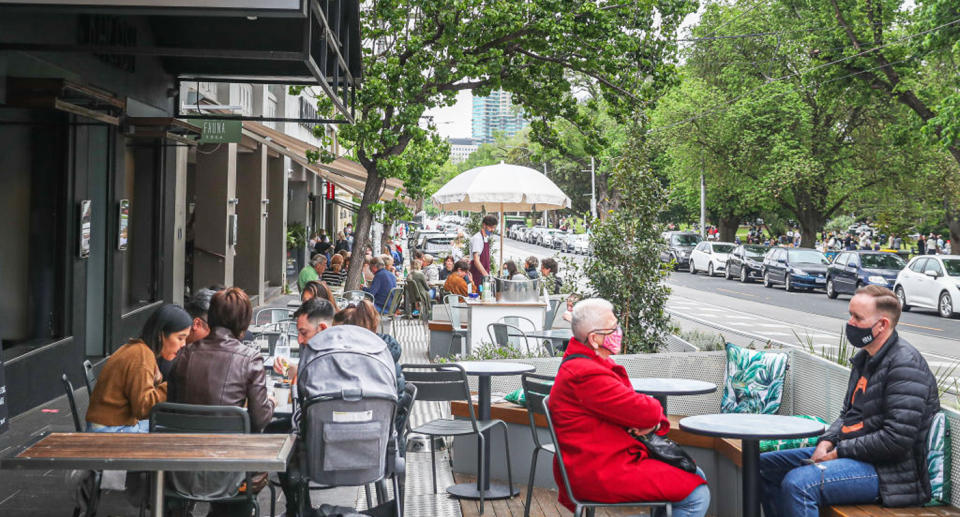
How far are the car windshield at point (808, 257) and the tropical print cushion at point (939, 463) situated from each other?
29.5m

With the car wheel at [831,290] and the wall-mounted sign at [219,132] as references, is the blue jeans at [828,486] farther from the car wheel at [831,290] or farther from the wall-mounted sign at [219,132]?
the car wheel at [831,290]

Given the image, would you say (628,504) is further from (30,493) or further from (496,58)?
(496,58)

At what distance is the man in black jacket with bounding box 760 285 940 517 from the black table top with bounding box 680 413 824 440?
0.66ft

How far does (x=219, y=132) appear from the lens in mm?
13562

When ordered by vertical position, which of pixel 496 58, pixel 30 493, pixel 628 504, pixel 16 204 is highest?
pixel 496 58

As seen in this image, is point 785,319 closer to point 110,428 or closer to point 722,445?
point 722,445

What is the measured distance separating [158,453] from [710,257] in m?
39.7

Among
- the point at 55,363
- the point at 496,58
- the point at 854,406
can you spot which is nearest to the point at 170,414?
the point at 854,406

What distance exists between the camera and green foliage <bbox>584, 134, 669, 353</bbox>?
29.4 feet

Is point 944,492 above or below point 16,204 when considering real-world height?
below

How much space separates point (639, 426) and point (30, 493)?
4.33 metres

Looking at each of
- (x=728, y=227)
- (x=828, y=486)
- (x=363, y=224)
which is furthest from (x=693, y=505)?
(x=728, y=227)

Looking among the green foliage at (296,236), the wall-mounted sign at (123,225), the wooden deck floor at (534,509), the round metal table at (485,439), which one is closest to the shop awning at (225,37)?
the wall-mounted sign at (123,225)

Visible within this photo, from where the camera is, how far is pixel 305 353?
503 cm
